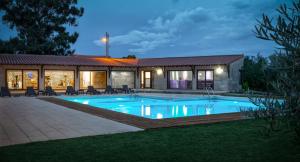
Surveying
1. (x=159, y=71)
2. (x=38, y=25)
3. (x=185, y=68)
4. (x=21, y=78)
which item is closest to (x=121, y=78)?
(x=159, y=71)

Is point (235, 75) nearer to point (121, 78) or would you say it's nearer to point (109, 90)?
point (109, 90)

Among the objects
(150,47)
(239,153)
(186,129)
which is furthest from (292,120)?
(150,47)

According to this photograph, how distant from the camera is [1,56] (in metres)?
21.3

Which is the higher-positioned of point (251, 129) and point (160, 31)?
point (160, 31)

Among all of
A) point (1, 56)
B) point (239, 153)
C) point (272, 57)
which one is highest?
point (1, 56)

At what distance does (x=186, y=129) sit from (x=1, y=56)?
1856cm

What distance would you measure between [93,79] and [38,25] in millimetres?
12253

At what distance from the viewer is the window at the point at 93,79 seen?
82.6ft

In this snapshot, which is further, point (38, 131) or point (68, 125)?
point (68, 125)

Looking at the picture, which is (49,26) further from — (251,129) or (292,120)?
(292,120)

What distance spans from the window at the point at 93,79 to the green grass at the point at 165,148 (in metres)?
18.9

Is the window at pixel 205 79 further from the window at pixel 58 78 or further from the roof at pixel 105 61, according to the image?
the window at pixel 58 78

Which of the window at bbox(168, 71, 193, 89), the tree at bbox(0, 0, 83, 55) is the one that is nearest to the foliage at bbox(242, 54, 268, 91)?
the window at bbox(168, 71, 193, 89)

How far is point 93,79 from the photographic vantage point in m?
25.3
